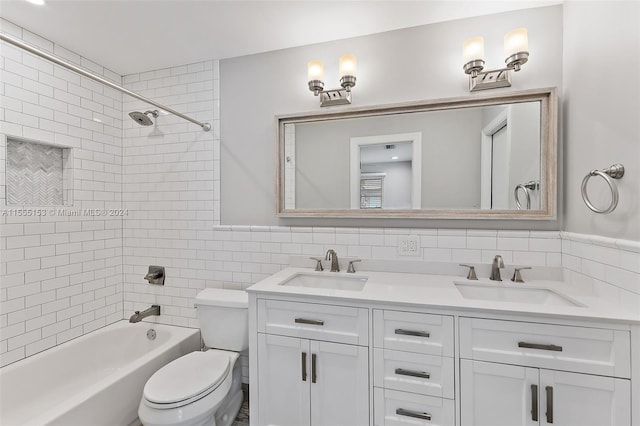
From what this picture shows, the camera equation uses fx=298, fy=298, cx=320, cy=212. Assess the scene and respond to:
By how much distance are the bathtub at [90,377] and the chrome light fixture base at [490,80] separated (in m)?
2.49

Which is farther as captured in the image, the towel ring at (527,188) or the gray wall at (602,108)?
the towel ring at (527,188)

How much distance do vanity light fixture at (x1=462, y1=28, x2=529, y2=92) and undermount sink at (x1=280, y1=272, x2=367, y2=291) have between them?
1.29 metres

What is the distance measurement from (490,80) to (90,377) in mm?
3190

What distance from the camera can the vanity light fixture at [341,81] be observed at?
5.91 ft

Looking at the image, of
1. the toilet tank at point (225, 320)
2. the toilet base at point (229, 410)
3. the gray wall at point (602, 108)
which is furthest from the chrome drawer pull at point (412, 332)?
the toilet base at point (229, 410)

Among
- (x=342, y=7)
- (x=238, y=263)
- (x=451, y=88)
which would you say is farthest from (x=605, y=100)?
(x=238, y=263)

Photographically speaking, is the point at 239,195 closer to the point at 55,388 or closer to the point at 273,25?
the point at 273,25

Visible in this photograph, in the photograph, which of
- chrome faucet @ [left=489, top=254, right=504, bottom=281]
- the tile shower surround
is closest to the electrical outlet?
the tile shower surround

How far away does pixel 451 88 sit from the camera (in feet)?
5.74

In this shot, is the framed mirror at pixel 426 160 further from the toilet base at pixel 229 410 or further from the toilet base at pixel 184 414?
the toilet base at pixel 229 410

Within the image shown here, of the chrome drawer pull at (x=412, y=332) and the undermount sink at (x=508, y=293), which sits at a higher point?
the undermount sink at (x=508, y=293)

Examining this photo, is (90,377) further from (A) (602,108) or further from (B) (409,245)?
(A) (602,108)

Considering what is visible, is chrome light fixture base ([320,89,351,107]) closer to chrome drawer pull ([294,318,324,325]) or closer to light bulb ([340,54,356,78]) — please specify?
light bulb ([340,54,356,78])

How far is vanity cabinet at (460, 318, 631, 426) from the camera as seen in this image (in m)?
1.09
